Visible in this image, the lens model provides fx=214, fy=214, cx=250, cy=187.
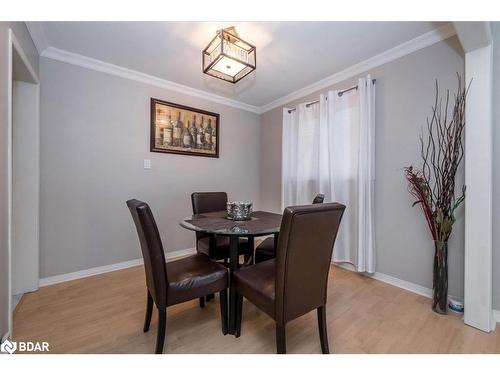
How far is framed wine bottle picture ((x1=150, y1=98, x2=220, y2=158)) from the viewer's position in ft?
9.02

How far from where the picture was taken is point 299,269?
1.14 metres

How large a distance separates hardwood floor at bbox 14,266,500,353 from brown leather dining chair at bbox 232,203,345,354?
0.33 metres

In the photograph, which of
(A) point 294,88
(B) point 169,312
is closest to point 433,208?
(A) point 294,88

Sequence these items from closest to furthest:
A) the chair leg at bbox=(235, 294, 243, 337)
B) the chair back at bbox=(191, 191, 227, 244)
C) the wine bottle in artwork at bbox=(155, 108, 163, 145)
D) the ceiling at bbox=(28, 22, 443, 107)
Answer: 1. the chair leg at bbox=(235, 294, 243, 337)
2. the ceiling at bbox=(28, 22, 443, 107)
3. the chair back at bbox=(191, 191, 227, 244)
4. the wine bottle in artwork at bbox=(155, 108, 163, 145)

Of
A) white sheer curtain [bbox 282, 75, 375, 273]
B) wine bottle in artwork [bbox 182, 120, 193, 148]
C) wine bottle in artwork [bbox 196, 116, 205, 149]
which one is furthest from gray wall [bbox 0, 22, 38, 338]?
white sheer curtain [bbox 282, 75, 375, 273]

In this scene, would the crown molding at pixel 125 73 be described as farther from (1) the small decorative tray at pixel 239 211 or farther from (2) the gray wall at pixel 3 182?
(1) the small decorative tray at pixel 239 211

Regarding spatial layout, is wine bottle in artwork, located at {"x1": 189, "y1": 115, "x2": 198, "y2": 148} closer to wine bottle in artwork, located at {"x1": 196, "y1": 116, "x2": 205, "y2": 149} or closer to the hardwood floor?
wine bottle in artwork, located at {"x1": 196, "y1": 116, "x2": 205, "y2": 149}

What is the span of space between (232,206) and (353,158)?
1545 mm

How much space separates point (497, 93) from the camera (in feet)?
5.13

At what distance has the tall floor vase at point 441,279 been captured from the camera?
1.69m

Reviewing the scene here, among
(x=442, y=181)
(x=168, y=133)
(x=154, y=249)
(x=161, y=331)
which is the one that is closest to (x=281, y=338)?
(x=161, y=331)

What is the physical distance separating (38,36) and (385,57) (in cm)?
326

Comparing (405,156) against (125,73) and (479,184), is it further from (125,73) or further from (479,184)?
(125,73)
